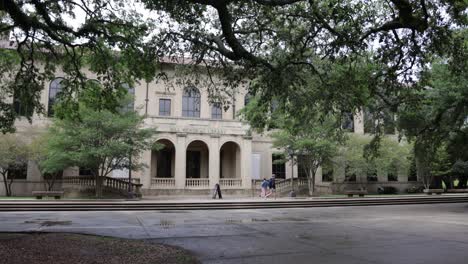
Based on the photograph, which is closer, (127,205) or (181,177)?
(127,205)

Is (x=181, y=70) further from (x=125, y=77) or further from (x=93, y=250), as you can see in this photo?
(x=93, y=250)

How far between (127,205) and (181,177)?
10999 millimetres

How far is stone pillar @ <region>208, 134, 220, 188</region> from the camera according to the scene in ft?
112

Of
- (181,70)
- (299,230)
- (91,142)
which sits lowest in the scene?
(299,230)

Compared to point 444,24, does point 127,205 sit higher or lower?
lower

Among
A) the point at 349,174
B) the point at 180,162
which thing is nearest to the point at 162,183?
the point at 180,162

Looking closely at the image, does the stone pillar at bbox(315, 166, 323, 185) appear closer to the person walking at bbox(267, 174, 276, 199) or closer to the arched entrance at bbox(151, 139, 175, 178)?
the person walking at bbox(267, 174, 276, 199)

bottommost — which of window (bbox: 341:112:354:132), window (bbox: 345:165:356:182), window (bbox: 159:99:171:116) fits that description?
window (bbox: 345:165:356:182)

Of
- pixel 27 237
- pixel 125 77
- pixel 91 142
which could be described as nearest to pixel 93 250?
pixel 27 237

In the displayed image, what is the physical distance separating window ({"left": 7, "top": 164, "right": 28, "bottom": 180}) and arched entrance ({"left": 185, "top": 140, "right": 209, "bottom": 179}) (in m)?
14.1

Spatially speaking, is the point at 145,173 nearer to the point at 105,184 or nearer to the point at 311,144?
the point at 105,184

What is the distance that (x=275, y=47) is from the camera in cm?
1422

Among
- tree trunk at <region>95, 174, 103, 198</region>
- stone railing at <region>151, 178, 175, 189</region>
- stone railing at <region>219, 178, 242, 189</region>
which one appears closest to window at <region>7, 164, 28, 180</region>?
tree trunk at <region>95, 174, 103, 198</region>

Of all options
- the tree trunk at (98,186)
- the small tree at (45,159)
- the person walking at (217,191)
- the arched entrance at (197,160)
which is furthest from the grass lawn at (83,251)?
the arched entrance at (197,160)
